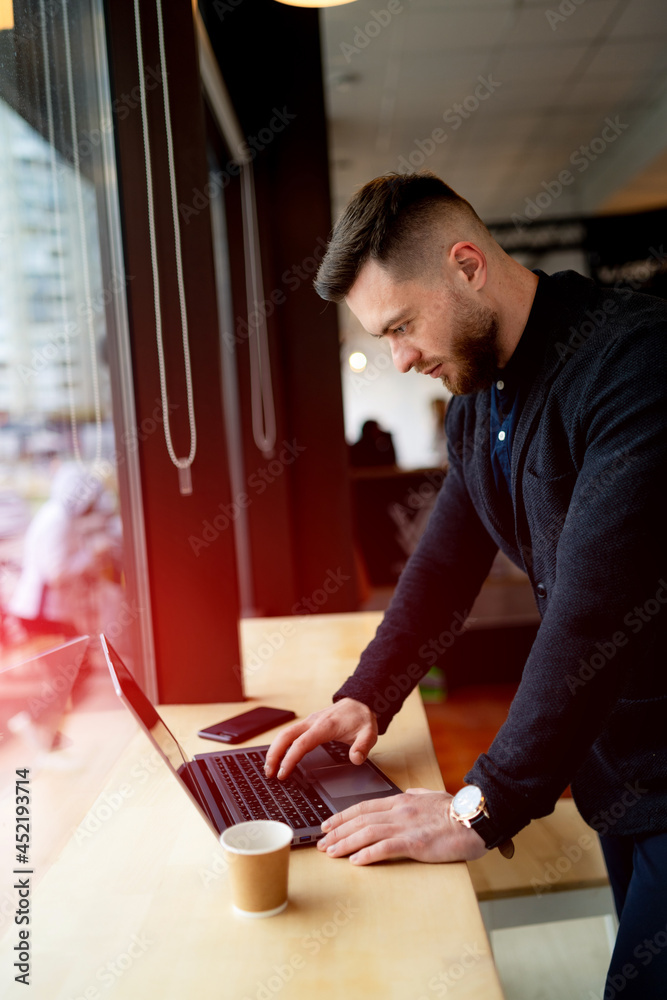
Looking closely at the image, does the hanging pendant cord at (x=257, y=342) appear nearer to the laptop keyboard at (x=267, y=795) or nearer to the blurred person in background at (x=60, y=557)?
the blurred person in background at (x=60, y=557)

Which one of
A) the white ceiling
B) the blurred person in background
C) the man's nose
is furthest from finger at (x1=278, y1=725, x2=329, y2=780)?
the white ceiling

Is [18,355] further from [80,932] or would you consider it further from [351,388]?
[351,388]

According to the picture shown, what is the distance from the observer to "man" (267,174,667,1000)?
3.11ft

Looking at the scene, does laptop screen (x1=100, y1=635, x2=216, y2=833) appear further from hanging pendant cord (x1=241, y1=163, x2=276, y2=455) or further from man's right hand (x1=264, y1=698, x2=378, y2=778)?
hanging pendant cord (x1=241, y1=163, x2=276, y2=455)

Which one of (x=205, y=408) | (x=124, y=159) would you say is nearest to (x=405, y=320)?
(x=205, y=408)

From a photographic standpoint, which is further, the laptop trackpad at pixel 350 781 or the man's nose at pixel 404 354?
the man's nose at pixel 404 354

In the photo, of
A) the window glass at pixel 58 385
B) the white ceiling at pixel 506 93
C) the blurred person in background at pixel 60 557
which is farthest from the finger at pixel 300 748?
the white ceiling at pixel 506 93

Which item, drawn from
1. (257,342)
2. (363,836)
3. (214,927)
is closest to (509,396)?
(363,836)

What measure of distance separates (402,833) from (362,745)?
0.81 feet

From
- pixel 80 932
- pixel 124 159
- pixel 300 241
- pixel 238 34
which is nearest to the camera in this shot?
pixel 80 932

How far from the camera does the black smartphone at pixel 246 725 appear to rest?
1332mm

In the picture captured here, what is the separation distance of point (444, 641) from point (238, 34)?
2692 millimetres

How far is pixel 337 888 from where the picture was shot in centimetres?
86

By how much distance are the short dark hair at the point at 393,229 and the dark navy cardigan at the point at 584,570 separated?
0.19 m
